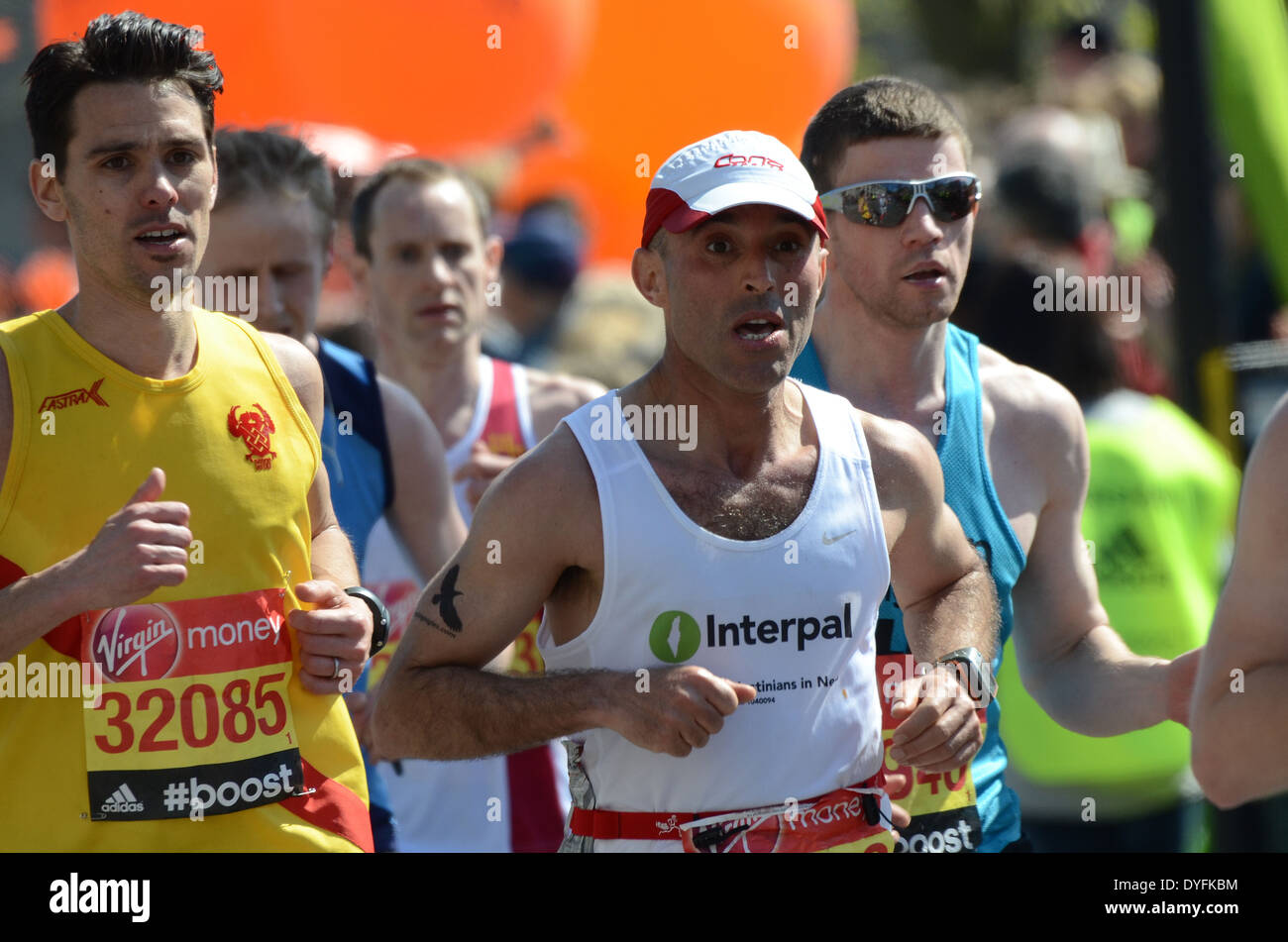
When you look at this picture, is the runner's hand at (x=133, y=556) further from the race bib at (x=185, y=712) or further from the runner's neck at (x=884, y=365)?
the runner's neck at (x=884, y=365)

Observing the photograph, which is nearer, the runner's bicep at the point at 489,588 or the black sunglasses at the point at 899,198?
the runner's bicep at the point at 489,588

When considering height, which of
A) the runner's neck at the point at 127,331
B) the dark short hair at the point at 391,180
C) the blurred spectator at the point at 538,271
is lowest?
the runner's neck at the point at 127,331

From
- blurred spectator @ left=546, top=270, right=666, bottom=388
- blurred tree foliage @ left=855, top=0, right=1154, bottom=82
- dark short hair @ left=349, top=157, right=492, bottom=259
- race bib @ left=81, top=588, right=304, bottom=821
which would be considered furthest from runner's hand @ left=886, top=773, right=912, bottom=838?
blurred tree foliage @ left=855, top=0, right=1154, bottom=82

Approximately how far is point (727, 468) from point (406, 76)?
509 cm

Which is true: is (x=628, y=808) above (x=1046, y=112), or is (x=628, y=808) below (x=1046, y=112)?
below

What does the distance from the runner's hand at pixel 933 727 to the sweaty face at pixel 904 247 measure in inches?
43.5

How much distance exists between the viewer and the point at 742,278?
308 cm

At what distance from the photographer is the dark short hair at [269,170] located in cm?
434

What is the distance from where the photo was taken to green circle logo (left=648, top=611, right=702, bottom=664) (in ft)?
9.65

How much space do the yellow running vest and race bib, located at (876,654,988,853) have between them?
1.24 m

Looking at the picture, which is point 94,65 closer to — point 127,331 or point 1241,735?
point 127,331

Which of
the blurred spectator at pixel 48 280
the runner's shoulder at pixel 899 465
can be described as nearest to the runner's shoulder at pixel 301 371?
the runner's shoulder at pixel 899 465

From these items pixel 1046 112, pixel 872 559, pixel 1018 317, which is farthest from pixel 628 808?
pixel 1046 112

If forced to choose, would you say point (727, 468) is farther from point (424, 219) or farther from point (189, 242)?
point (424, 219)
